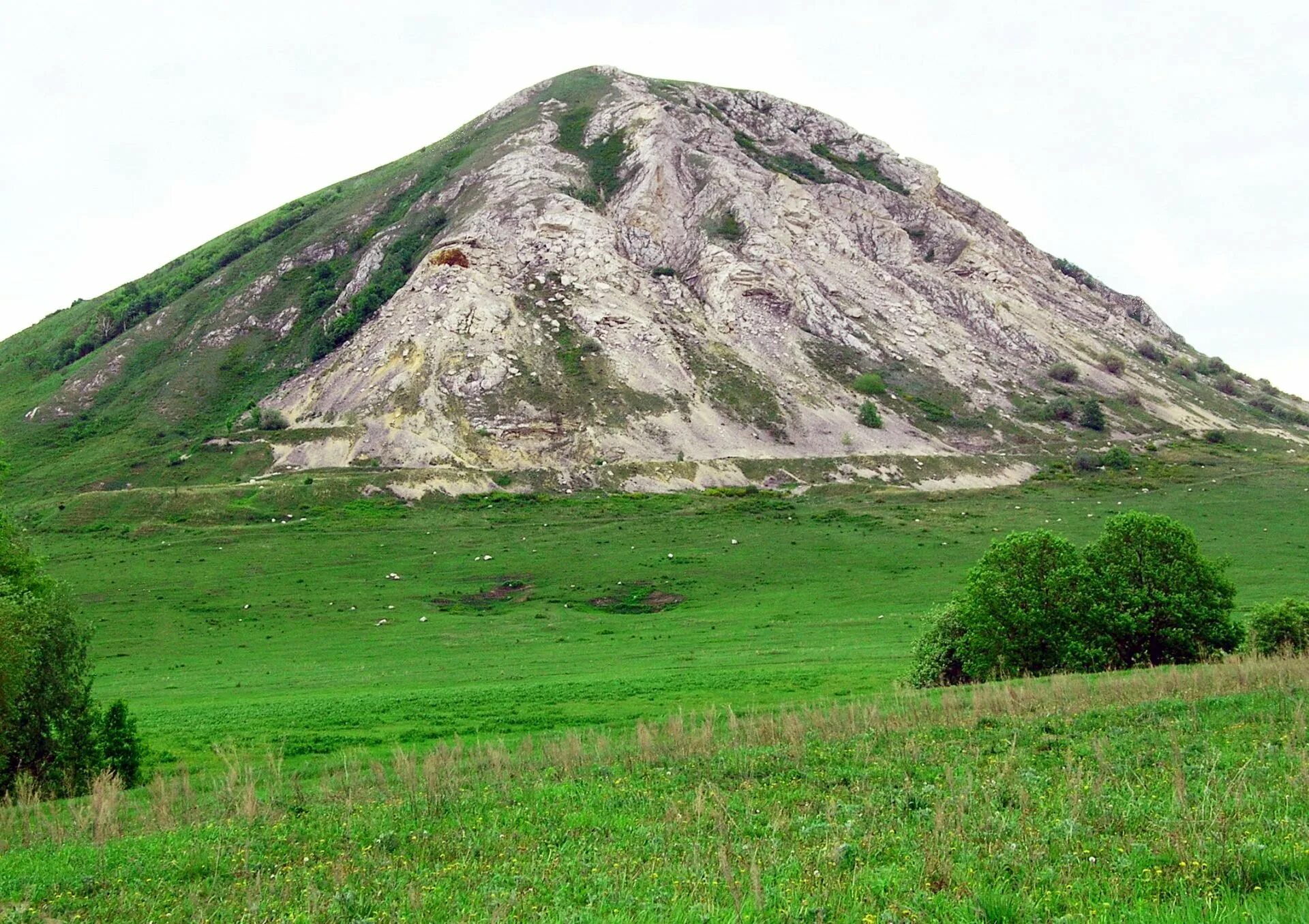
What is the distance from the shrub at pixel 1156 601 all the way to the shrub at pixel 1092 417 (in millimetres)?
106307

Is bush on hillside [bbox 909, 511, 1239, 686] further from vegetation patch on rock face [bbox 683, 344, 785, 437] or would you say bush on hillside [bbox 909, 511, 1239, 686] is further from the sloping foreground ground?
vegetation patch on rock face [bbox 683, 344, 785, 437]

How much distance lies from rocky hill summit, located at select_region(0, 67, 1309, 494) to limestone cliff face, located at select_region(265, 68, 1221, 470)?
1.61 feet

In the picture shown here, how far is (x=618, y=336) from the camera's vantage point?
130625 millimetres

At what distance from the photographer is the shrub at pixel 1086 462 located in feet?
383

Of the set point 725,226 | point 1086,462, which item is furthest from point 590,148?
point 1086,462

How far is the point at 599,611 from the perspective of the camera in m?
63.3

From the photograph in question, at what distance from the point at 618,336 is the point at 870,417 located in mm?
39283

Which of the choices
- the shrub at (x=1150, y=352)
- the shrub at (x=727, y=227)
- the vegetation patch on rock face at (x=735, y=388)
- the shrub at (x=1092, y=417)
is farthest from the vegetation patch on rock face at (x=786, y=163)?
the shrub at (x=1092, y=417)

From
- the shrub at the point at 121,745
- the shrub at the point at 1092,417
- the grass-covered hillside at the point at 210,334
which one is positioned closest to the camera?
the shrub at the point at 121,745

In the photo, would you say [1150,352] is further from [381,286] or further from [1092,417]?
[381,286]

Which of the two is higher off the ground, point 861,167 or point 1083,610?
point 861,167

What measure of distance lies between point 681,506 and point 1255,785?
84.0m

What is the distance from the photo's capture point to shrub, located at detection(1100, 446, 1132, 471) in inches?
4555

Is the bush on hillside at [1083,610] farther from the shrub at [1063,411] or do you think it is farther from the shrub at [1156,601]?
the shrub at [1063,411]
